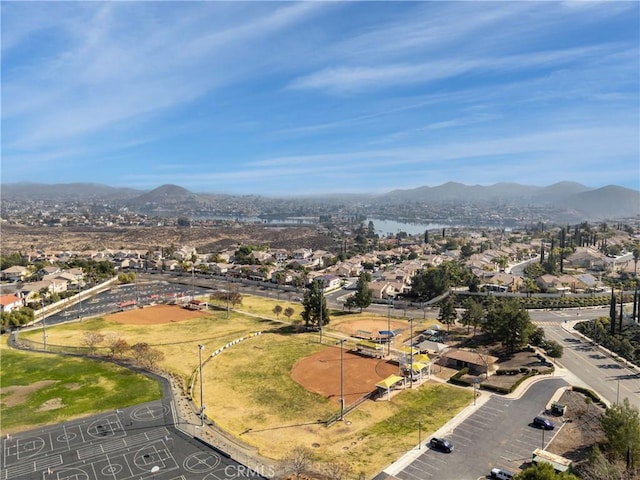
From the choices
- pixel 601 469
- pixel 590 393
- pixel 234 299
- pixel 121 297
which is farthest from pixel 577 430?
pixel 121 297

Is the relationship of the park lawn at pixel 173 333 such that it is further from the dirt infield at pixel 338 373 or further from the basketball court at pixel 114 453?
the basketball court at pixel 114 453

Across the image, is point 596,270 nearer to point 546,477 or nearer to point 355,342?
point 355,342

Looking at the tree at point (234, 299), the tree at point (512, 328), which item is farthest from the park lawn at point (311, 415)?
the tree at point (234, 299)

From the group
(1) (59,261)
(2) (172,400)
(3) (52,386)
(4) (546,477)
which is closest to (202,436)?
(2) (172,400)

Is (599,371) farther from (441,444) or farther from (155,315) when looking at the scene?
(155,315)

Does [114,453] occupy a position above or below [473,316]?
below

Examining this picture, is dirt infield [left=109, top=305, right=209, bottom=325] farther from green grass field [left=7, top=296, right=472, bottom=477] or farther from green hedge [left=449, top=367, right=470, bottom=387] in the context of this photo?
green hedge [left=449, top=367, right=470, bottom=387]
